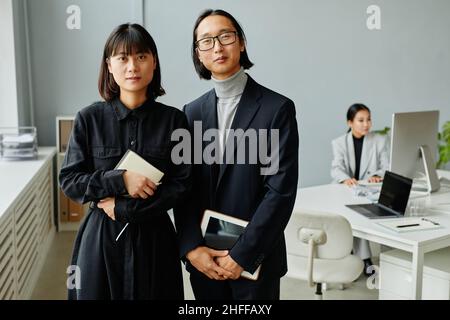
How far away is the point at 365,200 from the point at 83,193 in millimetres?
2236

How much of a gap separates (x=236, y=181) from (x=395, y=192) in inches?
65.6

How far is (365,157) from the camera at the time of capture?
13.6 feet

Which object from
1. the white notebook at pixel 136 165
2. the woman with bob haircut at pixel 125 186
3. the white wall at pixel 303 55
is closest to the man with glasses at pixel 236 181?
the woman with bob haircut at pixel 125 186

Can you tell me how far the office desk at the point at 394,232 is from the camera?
266cm

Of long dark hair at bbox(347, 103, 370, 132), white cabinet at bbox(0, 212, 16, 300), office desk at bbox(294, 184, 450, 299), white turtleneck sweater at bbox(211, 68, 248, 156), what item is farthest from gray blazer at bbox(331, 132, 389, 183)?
white turtleneck sweater at bbox(211, 68, 248, 156)

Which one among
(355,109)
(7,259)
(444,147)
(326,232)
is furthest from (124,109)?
(444,147)

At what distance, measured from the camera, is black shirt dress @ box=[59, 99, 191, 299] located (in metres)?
1.57

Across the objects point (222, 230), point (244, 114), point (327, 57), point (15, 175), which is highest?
point (327, 57)

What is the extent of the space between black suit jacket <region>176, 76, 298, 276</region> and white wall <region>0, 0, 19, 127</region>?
3.15 m

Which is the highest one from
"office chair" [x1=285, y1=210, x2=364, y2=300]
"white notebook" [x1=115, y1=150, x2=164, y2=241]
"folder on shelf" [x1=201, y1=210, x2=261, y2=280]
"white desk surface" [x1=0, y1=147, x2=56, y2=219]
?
"white notebook" [x1=115, y1=150, x2=164, y2=241]

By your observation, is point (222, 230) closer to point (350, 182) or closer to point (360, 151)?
point (350, 182)

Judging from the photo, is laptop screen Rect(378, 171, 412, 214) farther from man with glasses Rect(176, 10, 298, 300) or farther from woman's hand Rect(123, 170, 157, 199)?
woman's hand Rect(123, 170, 157, 199)

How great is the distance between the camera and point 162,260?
5.35 feet

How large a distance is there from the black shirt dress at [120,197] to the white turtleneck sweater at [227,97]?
0.57ft
